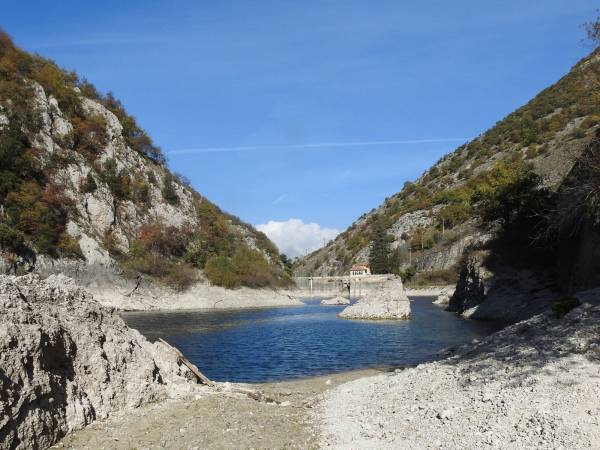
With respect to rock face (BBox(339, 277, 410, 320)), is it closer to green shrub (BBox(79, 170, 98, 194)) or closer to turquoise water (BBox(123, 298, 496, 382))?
turquoise water (BBox(123, 298, 496, 382))

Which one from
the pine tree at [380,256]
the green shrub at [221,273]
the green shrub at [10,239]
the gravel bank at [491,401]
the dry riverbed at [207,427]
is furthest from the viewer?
the pine tree at [380,256]

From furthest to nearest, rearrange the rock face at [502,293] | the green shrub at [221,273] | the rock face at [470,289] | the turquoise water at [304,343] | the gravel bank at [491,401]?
the green shrub at [221,273], the rock face at [470,289], the rock face at [502,293], the turquoise water at [304,343], the gravel bank at [491,401]

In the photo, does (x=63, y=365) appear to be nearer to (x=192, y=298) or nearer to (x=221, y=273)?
(x=192, y=298)

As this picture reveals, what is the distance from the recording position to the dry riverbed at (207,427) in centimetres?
1110

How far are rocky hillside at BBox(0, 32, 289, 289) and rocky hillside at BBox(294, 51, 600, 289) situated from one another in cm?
4469

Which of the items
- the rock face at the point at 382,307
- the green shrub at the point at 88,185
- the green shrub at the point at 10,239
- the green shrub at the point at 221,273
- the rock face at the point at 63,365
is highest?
the green shrub at the point at 88,185

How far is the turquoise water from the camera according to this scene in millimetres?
25109

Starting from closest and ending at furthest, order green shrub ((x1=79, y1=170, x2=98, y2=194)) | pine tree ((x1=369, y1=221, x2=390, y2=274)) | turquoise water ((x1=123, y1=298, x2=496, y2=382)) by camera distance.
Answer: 1. turquoise water ((x1=123, y1=298, x2=496, y2=382))
2. green shrub ((x1=79, y1=170, x2=98, y2=194))
3. pine tree ((x1=369, y1=221, x2=390, y2=274))

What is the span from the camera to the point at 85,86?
100812 mm

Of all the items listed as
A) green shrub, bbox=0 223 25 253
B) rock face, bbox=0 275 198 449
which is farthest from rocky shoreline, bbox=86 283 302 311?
rock face, bbox=0 275 198 449

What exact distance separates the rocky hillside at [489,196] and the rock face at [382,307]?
1380cm

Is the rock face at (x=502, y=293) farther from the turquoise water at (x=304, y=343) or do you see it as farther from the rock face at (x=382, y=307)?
the rock face at (x=382, y=307)

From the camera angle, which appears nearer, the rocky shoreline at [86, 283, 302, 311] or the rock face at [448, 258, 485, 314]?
the rock face at [448, 258, 485, 314]

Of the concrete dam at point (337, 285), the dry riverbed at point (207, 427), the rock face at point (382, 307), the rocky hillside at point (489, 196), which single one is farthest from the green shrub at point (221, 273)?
the dry riverbed at point (207, 427)
